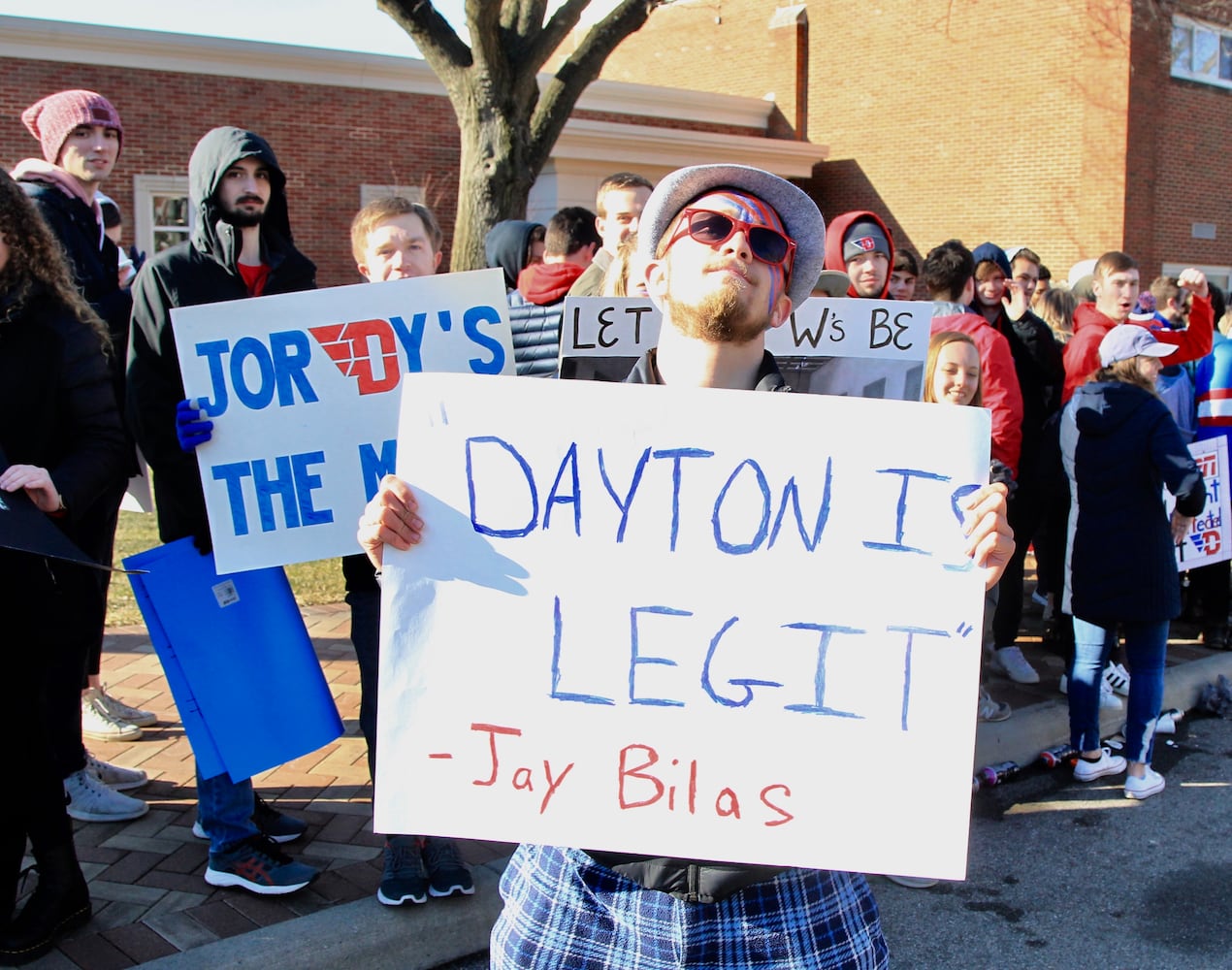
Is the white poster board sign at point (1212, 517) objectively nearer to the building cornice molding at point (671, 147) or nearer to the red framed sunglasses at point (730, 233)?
the red framed sunglasses at point (730, 233)

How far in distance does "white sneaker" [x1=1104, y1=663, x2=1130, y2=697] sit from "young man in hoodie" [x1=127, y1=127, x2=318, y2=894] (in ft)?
13.3

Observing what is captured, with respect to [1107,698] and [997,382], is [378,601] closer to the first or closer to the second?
[997,382]

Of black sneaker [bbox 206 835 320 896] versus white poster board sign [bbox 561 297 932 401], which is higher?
white poster board sign [bbox 561 297 932 401]

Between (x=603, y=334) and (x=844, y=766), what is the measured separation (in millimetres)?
2046

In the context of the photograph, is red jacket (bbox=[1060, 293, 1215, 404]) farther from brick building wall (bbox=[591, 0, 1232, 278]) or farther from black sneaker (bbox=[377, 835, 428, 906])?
brick building wall (bbox=[591, 0, 1232, 278])

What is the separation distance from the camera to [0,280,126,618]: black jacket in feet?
9.40

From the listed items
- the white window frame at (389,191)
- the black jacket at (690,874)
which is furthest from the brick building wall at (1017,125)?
the black jacket at (690,874)

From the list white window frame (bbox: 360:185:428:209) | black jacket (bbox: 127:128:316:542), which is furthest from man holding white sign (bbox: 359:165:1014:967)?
white window frame (bbox: 360:185:428:209)

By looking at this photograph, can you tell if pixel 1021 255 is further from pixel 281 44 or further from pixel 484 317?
pixel 281 44

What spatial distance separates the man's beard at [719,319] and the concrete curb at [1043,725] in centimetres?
328

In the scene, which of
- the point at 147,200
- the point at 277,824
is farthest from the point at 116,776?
the point at 147,200

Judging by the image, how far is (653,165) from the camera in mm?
20000

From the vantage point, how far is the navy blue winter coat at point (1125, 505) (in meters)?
4.48

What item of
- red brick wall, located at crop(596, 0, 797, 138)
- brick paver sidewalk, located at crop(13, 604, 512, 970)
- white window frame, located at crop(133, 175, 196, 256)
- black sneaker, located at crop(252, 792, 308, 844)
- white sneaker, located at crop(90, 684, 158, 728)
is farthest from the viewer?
red brick wall, located at crop(596, 0, 797, 138)
